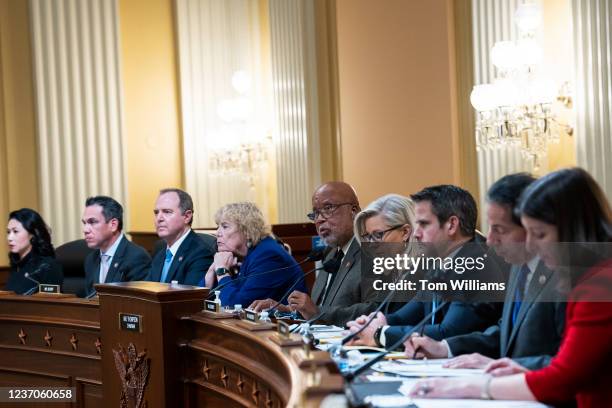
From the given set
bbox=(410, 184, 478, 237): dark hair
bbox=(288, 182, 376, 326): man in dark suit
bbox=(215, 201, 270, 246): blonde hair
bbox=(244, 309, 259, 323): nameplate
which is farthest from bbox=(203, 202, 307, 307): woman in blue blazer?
bbox=(410, 184, 478, 237): dark hair

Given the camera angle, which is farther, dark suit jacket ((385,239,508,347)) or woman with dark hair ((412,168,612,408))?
dark suit jacket ((385,239,508,347))

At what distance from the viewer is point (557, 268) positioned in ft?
6.81

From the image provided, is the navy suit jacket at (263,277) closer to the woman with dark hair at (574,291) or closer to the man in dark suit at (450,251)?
the man in dark suit at (450,251)

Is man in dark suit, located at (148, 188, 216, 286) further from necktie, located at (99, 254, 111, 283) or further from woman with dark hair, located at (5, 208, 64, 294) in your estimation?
woman with dark hair, located at (5, 208, 64, 294)

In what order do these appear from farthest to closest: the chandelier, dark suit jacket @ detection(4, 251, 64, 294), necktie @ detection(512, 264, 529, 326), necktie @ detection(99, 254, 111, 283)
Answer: the chandelier, dark suit jacket @ detection(4, 251, 64, 294), necktie @ detection(99, 254, 111, 283), necktie @ detection(512, 264, 529, 326)

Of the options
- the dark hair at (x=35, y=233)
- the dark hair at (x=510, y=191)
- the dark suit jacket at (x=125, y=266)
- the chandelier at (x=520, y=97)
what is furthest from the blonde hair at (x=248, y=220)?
the chandelier at (x=520, y=97)

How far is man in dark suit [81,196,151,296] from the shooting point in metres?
5.15

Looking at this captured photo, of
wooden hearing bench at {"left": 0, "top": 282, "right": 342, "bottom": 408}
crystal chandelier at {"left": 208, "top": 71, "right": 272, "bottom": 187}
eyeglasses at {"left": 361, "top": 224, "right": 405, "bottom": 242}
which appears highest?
crystal chandelier at {"left": 208, "top": 71, "right": 272, "bottom": 187}

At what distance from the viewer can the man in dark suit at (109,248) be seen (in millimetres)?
5148

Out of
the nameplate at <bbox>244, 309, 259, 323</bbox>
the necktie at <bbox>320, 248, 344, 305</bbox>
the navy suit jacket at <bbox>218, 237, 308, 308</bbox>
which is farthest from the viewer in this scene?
the navy suit jacket at <bbox>218, 237, 308, 308</bbox>

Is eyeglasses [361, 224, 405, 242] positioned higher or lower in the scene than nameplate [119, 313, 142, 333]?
higher

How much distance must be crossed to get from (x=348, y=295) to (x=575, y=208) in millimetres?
1944

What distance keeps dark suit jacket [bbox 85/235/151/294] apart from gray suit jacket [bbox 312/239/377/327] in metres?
1.46

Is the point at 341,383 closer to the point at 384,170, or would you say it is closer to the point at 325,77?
the point at 384,170
